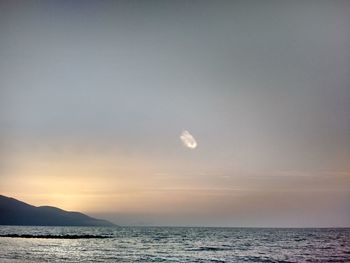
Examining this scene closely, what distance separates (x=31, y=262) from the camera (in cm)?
2698

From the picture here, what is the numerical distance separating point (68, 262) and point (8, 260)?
3.59 metres

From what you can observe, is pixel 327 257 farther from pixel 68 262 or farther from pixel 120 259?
pixel 68 262

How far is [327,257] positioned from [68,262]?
19.7 meters

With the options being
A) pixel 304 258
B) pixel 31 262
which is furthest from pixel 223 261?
pixel 31 262

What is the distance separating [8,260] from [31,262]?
1344mm

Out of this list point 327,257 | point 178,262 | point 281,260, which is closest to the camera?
point 178,262

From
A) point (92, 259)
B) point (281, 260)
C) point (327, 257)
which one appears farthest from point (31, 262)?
point (327, 257)

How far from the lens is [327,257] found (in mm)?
35125

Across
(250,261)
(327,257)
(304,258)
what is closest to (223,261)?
(250,261)

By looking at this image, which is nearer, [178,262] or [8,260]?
[8,260]

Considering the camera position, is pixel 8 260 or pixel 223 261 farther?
pixel 223 261

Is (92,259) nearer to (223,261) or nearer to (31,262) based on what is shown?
(31,262)

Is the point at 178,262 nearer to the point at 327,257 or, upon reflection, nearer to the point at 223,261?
the point at 223,261

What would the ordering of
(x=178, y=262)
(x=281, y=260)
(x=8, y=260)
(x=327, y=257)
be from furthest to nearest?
(x=327, y=257) < (x=281, y=260) < (x=178, y=262) < (x=8, y=260)
